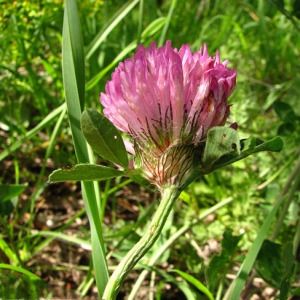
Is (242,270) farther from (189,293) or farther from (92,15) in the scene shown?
(92,15)

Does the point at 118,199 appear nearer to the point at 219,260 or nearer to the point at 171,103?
the point at 219,260

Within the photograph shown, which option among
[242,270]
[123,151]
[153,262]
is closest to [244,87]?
[153,262]

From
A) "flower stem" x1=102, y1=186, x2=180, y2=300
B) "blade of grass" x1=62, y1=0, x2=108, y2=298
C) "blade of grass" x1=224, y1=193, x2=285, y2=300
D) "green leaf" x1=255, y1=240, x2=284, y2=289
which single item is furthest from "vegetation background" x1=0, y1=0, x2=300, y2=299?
"flower stem" x1=102, y1=186, x2=180, y2=300

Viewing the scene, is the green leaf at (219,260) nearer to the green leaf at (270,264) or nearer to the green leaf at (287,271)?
the green leaf at (270,264)

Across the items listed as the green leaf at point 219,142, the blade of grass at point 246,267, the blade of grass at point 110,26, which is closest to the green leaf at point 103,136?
the green leaf at point 219,142

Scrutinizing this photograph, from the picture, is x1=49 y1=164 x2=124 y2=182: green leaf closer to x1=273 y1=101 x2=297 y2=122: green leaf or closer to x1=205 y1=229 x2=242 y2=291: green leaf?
x1=205 y1=229 x2=242 y2=291: green leaf

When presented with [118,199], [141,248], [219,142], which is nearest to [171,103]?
[219,142]

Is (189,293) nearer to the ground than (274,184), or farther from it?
nearer to the ground
